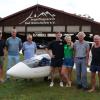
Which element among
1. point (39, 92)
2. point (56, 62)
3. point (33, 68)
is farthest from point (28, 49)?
point (39, 92)

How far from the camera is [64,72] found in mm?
11422

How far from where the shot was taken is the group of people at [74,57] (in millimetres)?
10734

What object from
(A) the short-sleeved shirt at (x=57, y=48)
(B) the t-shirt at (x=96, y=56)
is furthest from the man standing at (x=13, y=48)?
(B) the t-shirt at (x=96, y=56)

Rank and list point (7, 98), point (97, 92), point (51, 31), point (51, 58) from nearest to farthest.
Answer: point (7, 98)
point (97, 92)
point (51, 58)
point (51, 31)

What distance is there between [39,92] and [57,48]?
1.51m

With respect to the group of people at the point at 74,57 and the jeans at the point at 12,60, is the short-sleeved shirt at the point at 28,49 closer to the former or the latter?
the jeans at the point at 12,60

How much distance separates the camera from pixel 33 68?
11.7 m

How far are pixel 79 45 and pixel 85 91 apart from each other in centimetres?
134

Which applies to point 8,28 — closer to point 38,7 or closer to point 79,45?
point 38,7

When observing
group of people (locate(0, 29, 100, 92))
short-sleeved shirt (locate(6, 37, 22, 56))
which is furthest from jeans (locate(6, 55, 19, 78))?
short-sleeved shirt (locate(6, 37, 22, 56))

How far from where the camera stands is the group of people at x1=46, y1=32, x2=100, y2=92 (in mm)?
10734

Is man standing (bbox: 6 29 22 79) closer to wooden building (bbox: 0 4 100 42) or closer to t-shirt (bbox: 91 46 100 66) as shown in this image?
t-shirt (bbox: 91 46 100 66)

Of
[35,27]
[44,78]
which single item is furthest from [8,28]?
[44,78]

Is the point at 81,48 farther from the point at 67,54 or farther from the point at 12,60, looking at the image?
the point at 12,60
